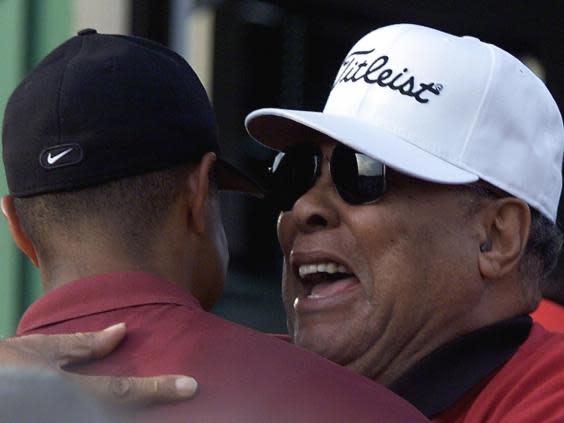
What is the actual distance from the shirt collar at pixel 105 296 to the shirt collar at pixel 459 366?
1.86 ft

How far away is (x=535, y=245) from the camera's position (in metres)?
2.55

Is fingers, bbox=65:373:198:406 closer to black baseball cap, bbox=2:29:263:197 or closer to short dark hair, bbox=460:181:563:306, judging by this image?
black baseball cap, bbox=2:29:263:197

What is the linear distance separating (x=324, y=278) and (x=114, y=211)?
0.66 m

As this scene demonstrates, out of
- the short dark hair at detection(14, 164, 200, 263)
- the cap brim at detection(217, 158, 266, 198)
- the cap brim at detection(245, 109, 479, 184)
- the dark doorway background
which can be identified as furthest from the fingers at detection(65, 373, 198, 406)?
the dark doorway background

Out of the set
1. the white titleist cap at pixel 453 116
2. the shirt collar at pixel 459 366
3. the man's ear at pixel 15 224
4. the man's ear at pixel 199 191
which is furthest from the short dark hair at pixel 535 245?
the man's ear at pixel 15 224

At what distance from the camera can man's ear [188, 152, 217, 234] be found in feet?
6.79

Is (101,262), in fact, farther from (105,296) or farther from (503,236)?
(503,236)

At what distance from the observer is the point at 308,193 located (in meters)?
2.56

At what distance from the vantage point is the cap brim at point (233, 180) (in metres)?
2.35

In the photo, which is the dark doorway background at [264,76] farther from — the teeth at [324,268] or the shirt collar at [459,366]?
the shirt collar at [459,366]

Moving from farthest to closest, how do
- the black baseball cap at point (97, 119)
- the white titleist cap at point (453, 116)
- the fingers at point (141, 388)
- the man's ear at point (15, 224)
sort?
the white titleist cap at point (453, 116)
the man's ear at point (15, 224)
the black baseball cap at point (97, 119)
the fingers at point (141, 388)

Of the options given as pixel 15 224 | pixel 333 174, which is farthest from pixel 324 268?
pixel 15 224

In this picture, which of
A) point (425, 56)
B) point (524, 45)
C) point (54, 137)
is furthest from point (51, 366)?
point (524, 45)

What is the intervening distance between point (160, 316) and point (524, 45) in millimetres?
2698
